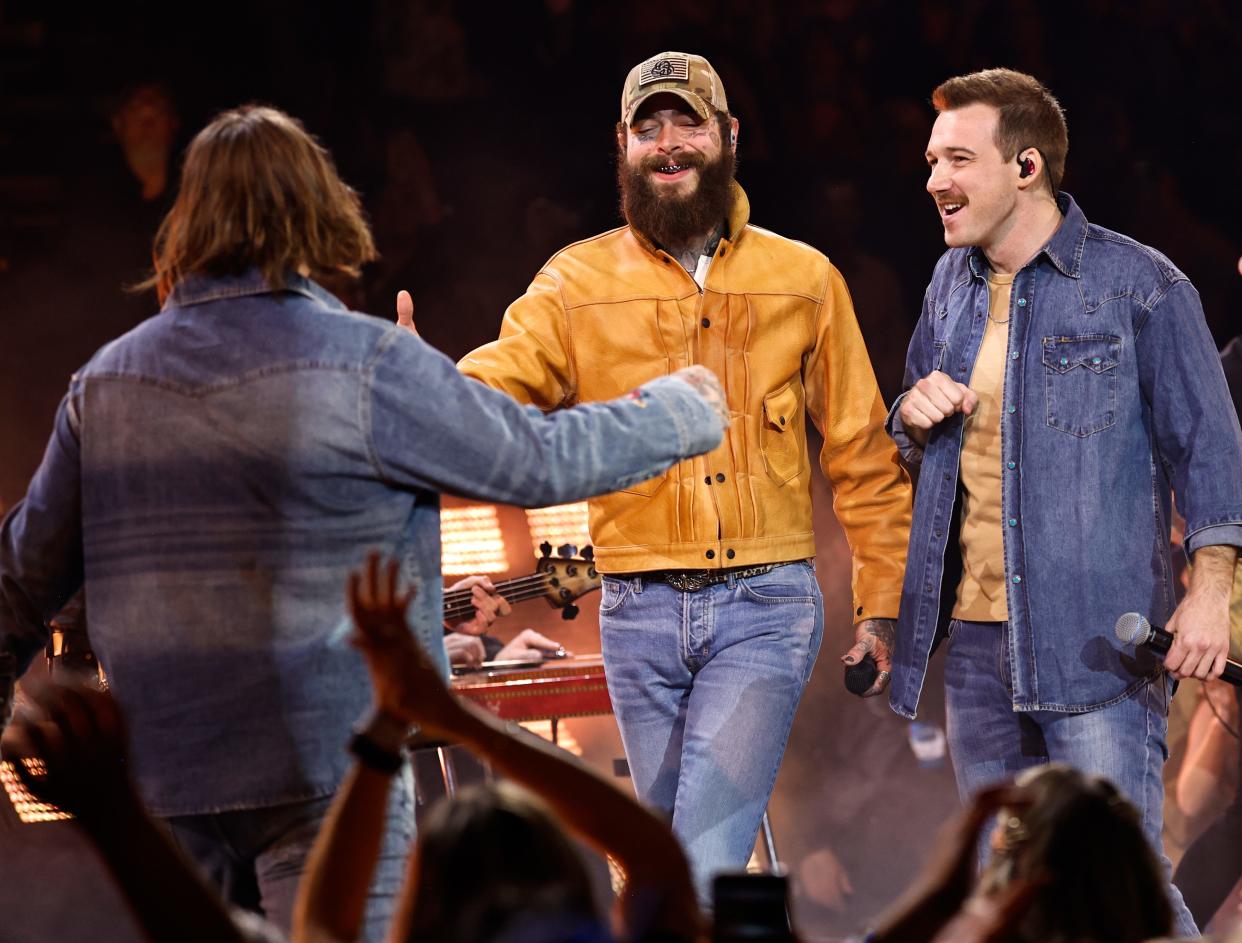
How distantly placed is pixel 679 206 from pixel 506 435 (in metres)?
1.49

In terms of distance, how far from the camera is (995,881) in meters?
1.87

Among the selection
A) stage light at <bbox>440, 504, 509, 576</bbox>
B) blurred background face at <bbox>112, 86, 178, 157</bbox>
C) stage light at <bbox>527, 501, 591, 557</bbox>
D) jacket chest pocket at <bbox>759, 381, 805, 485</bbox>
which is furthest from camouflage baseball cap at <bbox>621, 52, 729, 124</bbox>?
blurred background face at <bbox>112, 86, 178, 157</bbox>

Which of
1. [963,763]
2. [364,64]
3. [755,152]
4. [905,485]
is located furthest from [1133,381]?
[364,64]

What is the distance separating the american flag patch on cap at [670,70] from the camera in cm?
366

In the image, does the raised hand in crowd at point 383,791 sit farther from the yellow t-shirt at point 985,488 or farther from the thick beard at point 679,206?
the thick beard at point 679,206

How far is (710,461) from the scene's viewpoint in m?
3.54

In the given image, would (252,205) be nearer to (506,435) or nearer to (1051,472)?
(506,435)

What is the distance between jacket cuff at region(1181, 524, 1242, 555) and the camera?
10.4ft

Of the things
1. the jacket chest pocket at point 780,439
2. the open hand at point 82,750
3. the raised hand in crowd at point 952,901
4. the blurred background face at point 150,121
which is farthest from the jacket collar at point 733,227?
the blurred background face at point 150,121

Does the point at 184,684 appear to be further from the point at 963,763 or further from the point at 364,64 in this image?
the point at 364,64

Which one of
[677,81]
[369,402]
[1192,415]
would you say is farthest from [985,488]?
[369,402]

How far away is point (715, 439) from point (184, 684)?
3.10 ft

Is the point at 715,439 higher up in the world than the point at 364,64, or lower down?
lower down

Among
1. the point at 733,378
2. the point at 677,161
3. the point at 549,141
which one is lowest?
the point at 733,378
